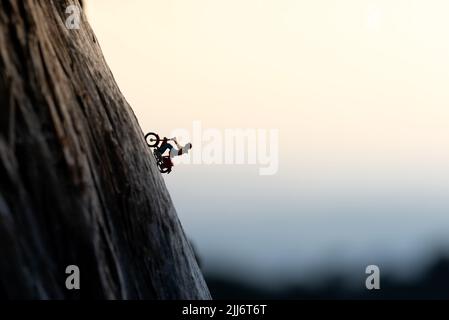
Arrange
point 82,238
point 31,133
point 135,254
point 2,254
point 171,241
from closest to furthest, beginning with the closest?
point 2,254
point 31,133
point 82,238
point 135,254
point 171,241

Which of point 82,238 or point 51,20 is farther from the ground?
point 51,20

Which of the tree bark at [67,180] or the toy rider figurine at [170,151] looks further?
the toy rider figurine at [170,151]

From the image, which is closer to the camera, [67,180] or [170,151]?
[67,180]

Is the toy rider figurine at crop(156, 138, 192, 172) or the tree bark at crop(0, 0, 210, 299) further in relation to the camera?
the toy rider figurine at crop(156, 138, 192, 172)

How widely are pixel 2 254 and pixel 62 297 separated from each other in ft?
2.87

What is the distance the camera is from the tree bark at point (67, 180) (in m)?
5.35

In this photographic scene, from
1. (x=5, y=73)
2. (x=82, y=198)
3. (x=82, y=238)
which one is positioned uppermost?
(x=5, y=73)

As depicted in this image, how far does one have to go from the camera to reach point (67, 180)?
582 centimetres

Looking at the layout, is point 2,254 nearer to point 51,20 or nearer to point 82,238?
point 82,238

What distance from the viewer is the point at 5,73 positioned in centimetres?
546

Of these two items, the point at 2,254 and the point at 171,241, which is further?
the point at 171,241

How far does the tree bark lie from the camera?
5.35m
